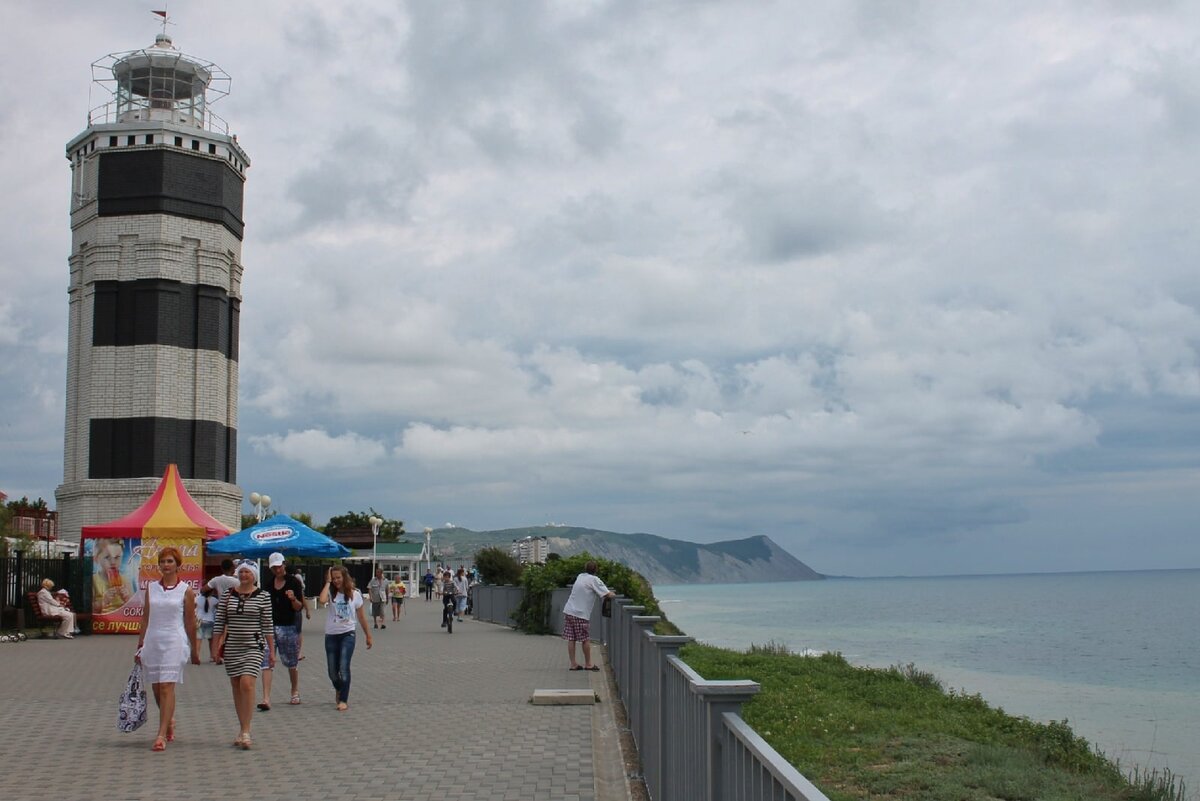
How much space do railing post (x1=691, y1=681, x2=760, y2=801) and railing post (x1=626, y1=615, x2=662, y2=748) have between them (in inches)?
138

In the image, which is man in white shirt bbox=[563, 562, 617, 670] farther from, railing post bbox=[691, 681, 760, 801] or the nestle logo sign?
railing post bbox=[691, 681, 760, 801]

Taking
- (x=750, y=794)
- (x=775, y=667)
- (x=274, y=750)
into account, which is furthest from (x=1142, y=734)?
(x=750, y=794)

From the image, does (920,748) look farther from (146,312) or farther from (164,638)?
(146,312)

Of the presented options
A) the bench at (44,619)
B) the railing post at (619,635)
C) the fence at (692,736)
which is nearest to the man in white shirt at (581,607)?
the railing post at (619,635)

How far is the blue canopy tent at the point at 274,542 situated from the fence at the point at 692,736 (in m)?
16.2

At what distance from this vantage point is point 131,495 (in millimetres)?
39438

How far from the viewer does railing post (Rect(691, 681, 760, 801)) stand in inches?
192

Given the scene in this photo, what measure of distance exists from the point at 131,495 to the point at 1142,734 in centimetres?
3043

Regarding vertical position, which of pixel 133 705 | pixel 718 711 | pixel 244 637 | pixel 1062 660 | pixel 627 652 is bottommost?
pixel 1062 660

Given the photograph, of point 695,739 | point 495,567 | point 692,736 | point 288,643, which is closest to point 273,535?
point 288,643

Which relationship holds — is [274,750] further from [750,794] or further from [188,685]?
[750,794]

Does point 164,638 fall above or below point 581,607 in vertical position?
above

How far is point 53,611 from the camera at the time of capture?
26391 millimetres

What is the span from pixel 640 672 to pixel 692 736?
13.1ft
